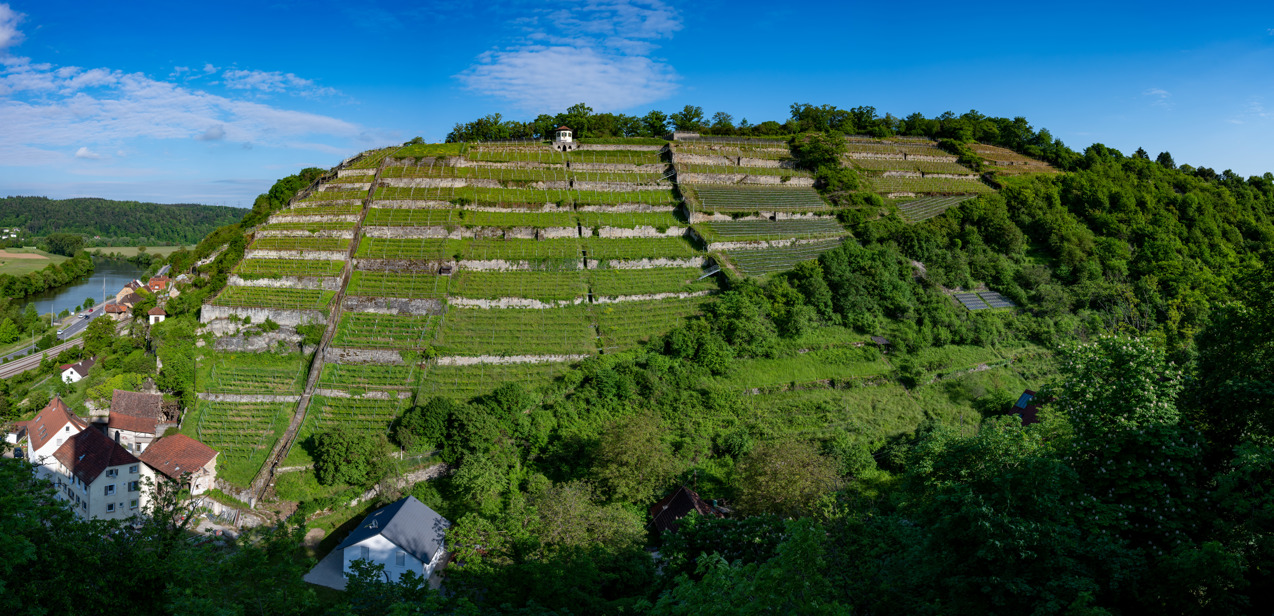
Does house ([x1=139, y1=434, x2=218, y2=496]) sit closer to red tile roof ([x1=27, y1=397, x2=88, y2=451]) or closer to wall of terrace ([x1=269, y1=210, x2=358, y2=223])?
red tile roof ([x1=27, y1=397, x2=88, y2=451])

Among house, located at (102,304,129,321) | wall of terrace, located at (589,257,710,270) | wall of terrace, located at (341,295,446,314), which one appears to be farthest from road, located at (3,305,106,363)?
wall of terrace, located at (589,257,710,270)

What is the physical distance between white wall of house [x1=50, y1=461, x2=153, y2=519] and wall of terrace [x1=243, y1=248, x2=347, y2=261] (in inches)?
835

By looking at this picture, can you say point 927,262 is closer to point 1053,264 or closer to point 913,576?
point 1053,264

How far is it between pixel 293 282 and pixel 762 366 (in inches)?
1463

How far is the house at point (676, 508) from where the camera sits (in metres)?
31.6

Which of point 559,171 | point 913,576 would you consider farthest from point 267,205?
point 913,576

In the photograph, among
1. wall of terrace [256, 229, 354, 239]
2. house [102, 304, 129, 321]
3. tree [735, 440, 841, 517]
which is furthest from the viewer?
house [102, 304, 129, 321]

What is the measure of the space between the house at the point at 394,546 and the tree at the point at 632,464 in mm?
8361

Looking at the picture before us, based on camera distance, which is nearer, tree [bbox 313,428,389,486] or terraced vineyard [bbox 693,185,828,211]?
tree [bbox 313,428,389,486]

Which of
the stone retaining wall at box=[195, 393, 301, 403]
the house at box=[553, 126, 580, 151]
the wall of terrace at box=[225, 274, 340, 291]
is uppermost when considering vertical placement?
the house at box=[553, 126, 580, 151]

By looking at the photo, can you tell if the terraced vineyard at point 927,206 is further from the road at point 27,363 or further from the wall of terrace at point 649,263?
the road at point 27,363

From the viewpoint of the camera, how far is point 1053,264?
61625 mm

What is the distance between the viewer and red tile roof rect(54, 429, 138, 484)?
1310 inches

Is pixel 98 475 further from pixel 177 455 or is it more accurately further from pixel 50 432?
pixel 50 432
